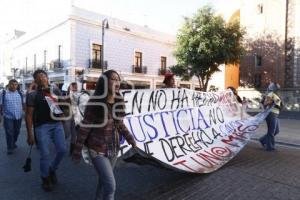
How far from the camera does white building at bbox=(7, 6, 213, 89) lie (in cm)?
2775

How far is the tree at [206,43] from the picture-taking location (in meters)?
23.7

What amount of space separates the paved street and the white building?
2163 cm

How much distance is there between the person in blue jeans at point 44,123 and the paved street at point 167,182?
38 centimetres

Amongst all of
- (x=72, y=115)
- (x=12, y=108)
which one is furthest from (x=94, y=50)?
(x=72, y=115)

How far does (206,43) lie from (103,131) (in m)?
21.1

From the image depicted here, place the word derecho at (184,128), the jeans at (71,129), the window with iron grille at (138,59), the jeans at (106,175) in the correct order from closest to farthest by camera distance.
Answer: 1. the jeans at (106,175)
2. the word derecho at (184,128)
3. the jeans at (71,129)
4. the window with iron grille at (138,59)

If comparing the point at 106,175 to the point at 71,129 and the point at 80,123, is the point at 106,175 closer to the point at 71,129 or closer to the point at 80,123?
the point at 80,123

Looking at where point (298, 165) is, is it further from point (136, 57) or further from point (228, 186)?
point (136, 57)

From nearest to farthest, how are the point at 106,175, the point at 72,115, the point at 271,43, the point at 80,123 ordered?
1. the point at 106,175
2. the point at 80,123
3. the point at 72,115
4. the point at 271,43

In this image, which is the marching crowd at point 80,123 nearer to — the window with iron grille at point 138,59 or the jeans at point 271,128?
the jeans at point 271,128

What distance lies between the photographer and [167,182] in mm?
5188

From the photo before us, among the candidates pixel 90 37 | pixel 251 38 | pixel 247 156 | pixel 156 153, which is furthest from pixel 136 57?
pixel 156 153

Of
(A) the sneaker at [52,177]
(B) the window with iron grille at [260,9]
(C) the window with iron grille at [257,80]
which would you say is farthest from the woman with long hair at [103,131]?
(B) the window with iron grille at [260,9]

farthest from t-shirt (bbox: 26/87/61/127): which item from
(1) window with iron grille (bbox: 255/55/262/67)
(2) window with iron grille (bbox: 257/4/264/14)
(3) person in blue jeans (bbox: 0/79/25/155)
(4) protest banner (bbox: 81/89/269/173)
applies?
(2) window with iron grille (bbox: 257/4/264/14)
